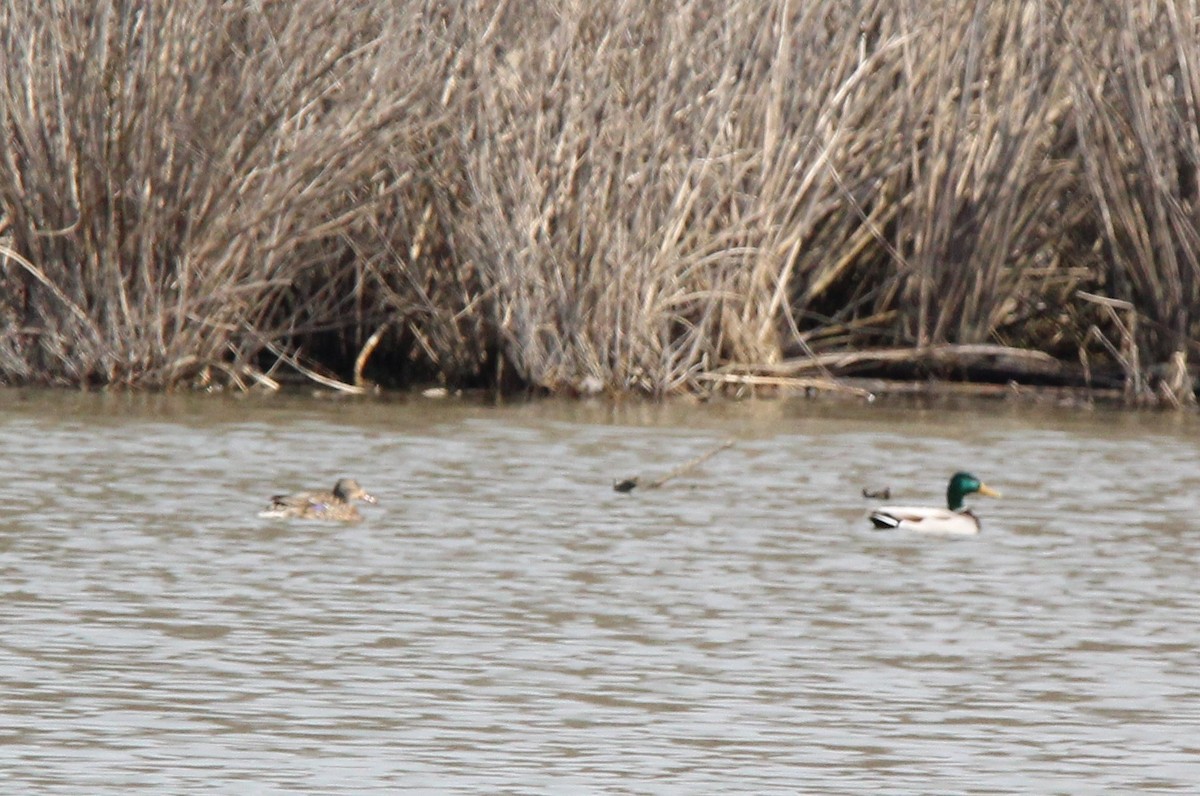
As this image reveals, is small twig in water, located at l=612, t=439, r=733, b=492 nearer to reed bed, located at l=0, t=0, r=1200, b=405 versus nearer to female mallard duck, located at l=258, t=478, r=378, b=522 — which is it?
female mallard duck, located at l=258, t=478, r=378, b=522

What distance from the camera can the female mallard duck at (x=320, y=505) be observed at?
10.2m

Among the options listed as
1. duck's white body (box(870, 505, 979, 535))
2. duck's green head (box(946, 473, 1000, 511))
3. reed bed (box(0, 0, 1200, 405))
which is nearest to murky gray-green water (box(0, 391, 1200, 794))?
duck's white body (box(870, 505, 979, 535))

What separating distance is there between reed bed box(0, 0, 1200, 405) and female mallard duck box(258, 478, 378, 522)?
4752 millimetres

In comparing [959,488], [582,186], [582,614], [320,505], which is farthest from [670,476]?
[582,186]

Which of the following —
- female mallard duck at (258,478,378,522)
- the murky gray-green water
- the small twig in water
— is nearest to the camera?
the murky gray-green water

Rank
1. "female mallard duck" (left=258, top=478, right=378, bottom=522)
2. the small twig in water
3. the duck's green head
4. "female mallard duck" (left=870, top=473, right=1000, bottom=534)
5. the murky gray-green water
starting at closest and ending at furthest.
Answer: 1. the murky gray-green water
2. "female mallard duck" (left=258, top=478, right=378, bottom=522)
3. "female mallard duck" (left=870, top=473, right=1000, bottom=534)
4. the duck's green head
5. the small twig in water

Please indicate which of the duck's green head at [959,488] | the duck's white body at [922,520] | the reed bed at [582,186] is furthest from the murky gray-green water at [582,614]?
the reed bed at [582,186]

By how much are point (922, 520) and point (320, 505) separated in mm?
2327

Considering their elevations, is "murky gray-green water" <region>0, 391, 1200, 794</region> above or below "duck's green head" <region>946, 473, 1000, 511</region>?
below

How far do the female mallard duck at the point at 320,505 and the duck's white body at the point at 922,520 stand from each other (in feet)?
6.63

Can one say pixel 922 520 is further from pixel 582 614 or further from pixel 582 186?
pixel 582 186

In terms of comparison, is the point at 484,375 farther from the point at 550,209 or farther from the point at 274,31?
the point at 274,31

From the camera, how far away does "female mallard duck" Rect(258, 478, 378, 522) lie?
1019 cm

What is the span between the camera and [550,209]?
15.2 m
